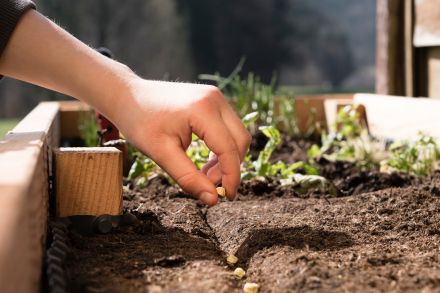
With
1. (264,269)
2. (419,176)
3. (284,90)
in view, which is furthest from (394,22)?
(264,269)

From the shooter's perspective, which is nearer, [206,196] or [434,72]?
[206,196]

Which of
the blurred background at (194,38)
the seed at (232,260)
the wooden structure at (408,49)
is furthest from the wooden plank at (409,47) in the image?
the blurred background at (194,38)

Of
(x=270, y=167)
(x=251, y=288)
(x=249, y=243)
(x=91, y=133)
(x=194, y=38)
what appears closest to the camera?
(x=251, y=288)

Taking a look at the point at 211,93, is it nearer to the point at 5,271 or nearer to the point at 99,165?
the point at 99,165

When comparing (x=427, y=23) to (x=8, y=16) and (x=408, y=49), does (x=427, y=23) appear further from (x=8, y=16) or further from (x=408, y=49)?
(x=8, y=16)

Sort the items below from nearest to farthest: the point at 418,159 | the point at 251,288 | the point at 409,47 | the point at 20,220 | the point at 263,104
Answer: the point at 20,220
the point at 251,288
the point at 418,159
the point at 263,104
the point at 409,47

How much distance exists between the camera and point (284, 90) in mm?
3182

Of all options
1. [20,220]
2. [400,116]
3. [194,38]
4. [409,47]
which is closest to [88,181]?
[20,220]

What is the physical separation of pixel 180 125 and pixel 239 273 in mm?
268

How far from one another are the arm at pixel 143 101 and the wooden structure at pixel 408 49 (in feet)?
6.54

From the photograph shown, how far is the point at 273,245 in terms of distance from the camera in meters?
1.16

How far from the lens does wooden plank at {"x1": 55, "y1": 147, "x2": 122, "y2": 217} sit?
124 cm

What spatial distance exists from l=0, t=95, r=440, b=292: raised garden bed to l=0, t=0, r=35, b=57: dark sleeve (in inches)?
7.3

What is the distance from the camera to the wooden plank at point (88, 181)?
1239 millimetres
